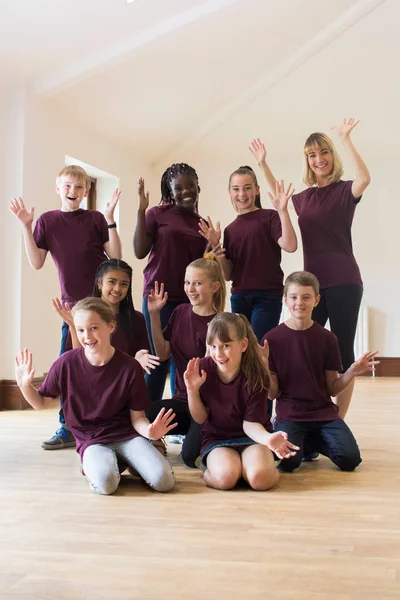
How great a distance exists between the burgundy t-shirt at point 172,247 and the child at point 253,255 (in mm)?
92

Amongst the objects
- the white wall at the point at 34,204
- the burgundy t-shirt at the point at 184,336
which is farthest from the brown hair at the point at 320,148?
the white wall at the point at 34,204

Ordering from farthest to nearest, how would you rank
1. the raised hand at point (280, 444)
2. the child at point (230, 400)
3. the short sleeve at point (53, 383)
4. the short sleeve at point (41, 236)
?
the short sleeve at point (41, 236), the short sleeve at point (53, 383), the child at point (230, 400), the raised hand at point (280, 444)

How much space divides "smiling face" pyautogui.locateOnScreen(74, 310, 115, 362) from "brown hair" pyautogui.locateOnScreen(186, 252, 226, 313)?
523mm

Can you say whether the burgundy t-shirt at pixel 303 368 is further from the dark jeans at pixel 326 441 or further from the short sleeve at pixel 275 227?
the short sleeve at pixel 275 227

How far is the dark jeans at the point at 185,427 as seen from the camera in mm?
2988

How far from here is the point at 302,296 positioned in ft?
9.97

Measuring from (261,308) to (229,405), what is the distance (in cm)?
72

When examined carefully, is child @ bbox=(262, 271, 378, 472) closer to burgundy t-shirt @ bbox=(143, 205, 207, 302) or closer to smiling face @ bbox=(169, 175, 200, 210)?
burgundy t-shirt @ bbox=(143, 205, 207, 302)

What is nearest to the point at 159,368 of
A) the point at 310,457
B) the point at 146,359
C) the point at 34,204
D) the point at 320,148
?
the point at 146,359

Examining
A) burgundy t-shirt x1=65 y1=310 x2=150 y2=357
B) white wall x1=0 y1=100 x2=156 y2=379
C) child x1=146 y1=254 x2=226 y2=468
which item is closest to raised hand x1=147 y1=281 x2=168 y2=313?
child x1=146 y1=254 x2=226 y2=468

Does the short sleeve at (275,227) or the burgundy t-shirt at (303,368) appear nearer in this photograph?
the burgundy t-shirt at (303,368)

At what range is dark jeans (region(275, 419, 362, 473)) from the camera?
2.91 meters

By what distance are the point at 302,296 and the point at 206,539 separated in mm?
1285

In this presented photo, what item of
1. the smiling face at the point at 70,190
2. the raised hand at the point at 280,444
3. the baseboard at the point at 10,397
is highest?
the smiling face at the point at 70,190
